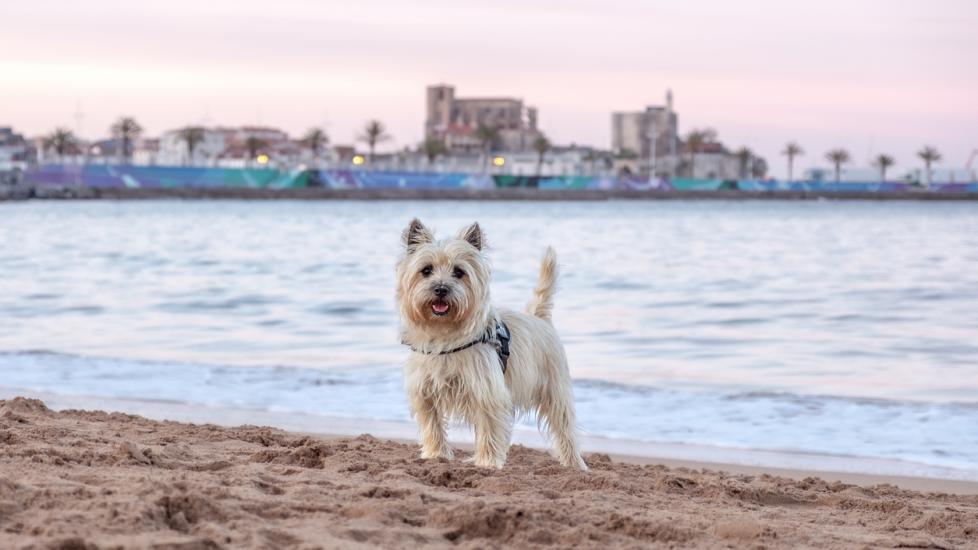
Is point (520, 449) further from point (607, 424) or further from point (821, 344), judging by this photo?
point (821, 344)

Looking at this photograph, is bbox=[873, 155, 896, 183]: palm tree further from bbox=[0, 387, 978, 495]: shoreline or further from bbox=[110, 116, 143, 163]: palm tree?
bbox=[0, 387, 978, 495]: shoreline

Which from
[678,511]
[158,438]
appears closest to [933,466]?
[678,511]

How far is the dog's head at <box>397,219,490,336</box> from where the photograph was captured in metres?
5.75

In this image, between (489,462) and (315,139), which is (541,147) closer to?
(315,139)

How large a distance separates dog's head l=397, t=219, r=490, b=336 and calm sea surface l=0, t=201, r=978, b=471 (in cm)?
268

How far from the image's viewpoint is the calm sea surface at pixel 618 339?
1021cm

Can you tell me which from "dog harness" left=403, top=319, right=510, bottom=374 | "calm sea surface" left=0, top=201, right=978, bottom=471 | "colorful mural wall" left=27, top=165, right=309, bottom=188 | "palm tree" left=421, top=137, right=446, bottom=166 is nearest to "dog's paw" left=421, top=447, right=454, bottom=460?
"dog harness" left=403, top=319, right=510, bottom=374

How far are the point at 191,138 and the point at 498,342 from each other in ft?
545

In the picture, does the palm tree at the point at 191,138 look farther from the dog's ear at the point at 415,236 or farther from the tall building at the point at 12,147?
the dog's ear at the point at 415,236

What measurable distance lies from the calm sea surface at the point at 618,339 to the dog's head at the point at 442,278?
2682 mm

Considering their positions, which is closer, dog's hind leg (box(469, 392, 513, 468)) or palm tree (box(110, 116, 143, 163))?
dog's hind leg (box(469, 392, 513, 468))

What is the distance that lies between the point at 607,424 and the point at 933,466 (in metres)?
2.42

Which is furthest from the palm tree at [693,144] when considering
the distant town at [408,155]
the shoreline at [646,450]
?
the shoreline at [646,450]

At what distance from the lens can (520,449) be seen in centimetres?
748
